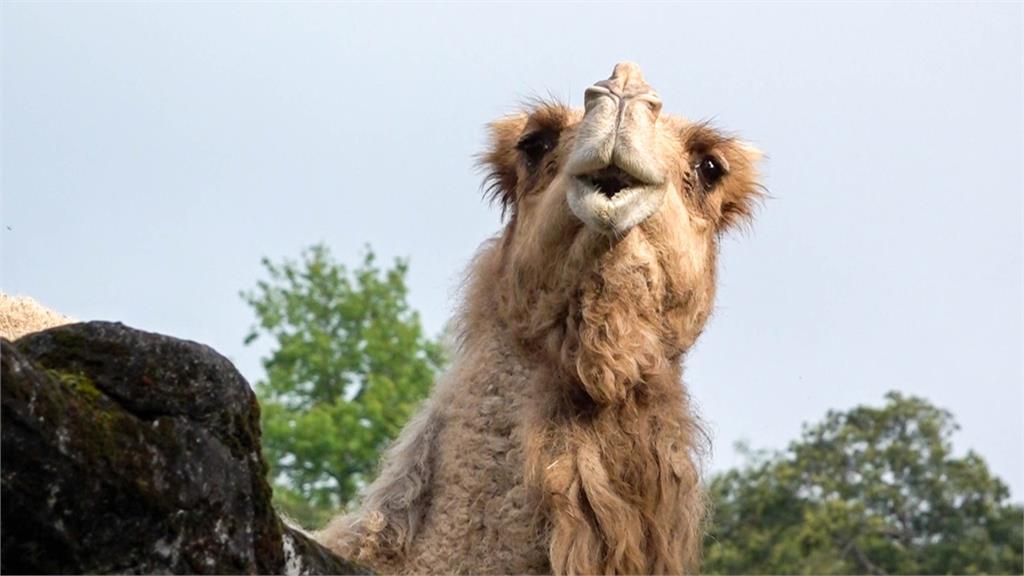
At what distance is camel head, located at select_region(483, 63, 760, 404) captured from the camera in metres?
6.04

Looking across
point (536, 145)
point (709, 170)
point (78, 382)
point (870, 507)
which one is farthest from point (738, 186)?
point (870, 507)

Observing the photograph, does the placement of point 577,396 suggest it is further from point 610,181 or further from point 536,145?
point 536,145

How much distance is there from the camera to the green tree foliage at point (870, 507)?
92.6ft

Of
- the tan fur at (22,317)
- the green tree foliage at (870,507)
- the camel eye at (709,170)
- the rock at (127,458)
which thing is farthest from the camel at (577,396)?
the green tree foliage at (870,507)

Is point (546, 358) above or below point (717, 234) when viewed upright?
below

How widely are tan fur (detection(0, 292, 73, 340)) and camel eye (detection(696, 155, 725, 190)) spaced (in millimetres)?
2022

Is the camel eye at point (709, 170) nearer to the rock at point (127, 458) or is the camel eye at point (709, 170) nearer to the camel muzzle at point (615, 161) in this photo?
the camel muzzle at point (615, 161)

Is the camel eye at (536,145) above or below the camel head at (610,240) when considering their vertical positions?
above

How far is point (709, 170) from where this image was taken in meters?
6.86

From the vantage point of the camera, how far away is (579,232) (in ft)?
20.4

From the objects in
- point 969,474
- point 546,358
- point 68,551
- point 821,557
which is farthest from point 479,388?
point 969,474

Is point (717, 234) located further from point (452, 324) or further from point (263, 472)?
point (263, 472)

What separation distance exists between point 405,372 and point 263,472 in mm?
31591

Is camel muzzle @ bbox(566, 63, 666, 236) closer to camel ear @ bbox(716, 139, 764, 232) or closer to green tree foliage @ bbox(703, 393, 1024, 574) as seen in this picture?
camel ear @ bbox(716, 139, 764, 232)
